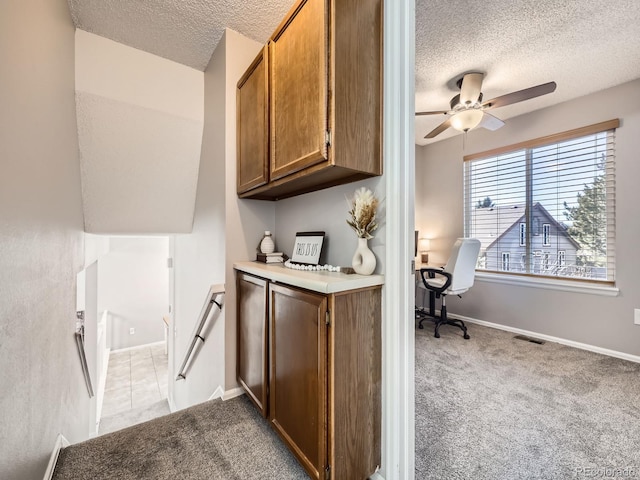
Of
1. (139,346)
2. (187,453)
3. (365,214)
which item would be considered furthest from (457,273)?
(139,346)

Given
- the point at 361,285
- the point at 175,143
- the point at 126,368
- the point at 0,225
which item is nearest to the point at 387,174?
the point at 361,285

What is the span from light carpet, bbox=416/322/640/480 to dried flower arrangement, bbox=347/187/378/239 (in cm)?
121

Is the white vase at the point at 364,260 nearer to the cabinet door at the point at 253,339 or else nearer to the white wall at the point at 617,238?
the cabinet door at the point at 253,339

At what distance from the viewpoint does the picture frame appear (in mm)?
1635

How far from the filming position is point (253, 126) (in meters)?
1.77

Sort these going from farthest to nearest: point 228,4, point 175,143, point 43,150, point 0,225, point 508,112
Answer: point 508,112, point 175,143, point 228,4, point 43,150, point 0,225

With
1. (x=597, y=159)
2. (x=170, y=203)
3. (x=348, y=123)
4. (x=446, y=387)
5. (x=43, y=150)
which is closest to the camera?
(x=348, y=123)

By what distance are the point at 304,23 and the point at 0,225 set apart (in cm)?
142

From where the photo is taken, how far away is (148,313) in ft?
20.3

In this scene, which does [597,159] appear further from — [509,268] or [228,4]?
[228,4]

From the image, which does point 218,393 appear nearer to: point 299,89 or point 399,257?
point 399,257

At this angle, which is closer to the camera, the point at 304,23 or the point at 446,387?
the point at 304,23

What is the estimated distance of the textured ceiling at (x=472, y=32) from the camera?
5.88 ft

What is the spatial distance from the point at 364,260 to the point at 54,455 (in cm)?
180
